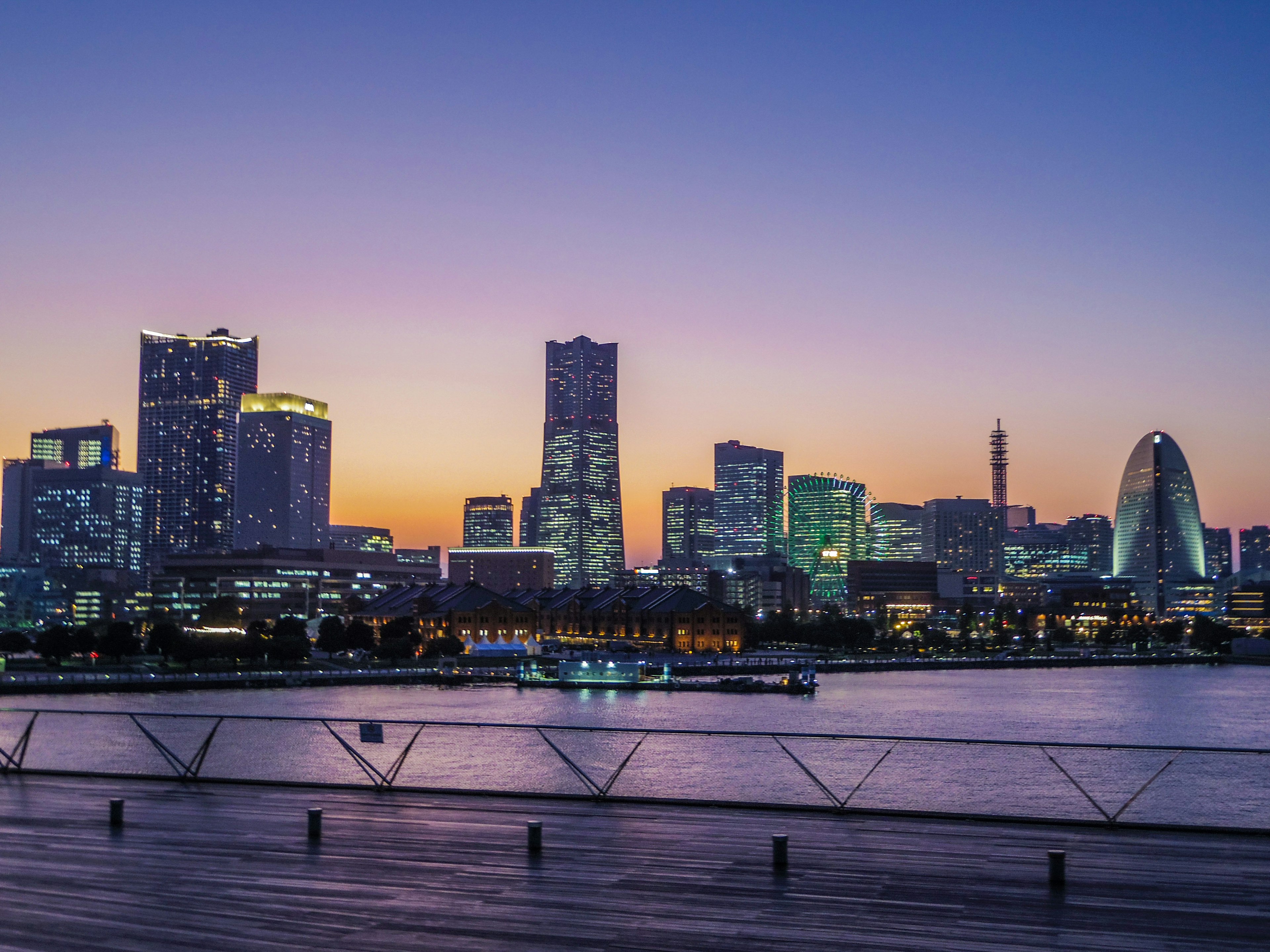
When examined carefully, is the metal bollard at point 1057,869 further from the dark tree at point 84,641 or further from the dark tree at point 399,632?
the dark tree at point 399,632

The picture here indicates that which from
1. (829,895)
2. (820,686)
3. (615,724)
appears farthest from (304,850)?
(820,686)

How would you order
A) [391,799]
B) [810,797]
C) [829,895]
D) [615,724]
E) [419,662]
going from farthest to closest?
[419,662]
[615,724]
[810,797]
[391,799]
[829,895]

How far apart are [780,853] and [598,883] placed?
98.5 inches

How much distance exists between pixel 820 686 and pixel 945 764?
3901 inches

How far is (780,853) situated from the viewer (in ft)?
52.7

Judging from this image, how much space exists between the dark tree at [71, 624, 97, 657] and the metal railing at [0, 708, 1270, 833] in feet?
191

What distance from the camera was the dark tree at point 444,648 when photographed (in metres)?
182

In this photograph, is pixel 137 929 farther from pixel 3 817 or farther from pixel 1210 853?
pixel 1210 853

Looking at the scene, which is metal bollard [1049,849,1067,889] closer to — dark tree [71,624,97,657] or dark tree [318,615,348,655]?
dark tree [71,624,97,657]

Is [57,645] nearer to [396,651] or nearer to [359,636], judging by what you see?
[396,651]

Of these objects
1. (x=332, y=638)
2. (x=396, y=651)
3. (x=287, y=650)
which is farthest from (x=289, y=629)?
(x=287, y=650)

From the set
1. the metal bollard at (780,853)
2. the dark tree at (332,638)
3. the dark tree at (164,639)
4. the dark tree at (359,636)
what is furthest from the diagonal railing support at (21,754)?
the dark tree at (359,636)

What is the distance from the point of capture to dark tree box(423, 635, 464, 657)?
182250 mm

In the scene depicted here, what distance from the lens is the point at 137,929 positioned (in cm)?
Result: 1282
